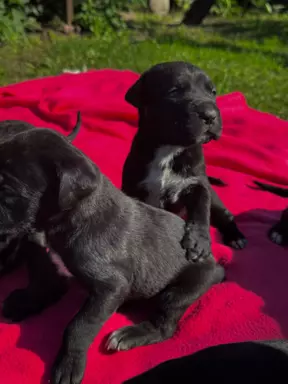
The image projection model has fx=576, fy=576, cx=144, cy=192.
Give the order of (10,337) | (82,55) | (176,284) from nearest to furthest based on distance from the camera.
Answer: (10,337)
(176,284)
(82,55)

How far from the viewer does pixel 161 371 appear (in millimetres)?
2867

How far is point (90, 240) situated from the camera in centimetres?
323

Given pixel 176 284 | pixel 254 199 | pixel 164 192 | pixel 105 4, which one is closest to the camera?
pixel 176 284

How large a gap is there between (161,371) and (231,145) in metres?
3.66

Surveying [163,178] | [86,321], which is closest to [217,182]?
[163,178]

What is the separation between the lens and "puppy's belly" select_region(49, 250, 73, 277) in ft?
11.2

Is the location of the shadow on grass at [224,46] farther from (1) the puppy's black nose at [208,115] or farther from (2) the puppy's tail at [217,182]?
(1) the puppy's black nose at [208,115]

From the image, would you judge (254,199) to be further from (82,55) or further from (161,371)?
(82,55)

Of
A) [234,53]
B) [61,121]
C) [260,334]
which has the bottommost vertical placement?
[234,53]

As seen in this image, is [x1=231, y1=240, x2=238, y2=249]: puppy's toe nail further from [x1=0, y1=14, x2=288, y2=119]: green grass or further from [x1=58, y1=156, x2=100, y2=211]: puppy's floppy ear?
[x1=0, y1=14, x2=288, y2=119]: green grass

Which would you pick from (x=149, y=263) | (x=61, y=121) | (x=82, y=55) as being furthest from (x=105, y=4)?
(x=149, y=263)

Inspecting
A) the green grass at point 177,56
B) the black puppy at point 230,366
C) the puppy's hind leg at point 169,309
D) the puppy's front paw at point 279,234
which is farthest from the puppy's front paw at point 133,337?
the green grass at point 177,56

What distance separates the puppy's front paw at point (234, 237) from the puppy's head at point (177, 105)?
2.83ft

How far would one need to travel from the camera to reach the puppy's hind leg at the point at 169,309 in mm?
3344
